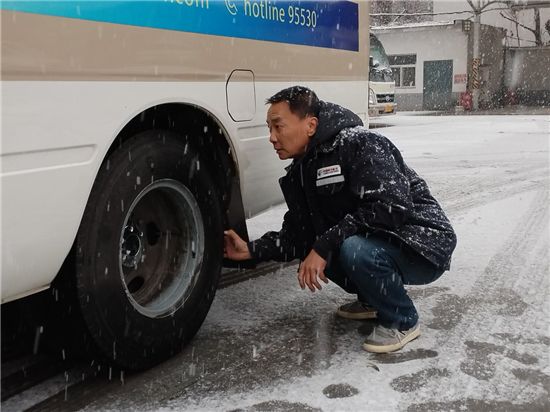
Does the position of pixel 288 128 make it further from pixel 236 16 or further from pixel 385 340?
pixel 385 340

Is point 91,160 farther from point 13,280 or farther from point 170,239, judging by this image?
point 170,239

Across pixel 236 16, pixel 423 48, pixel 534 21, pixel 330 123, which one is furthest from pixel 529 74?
pixel 236 16

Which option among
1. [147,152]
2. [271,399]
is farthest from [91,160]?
[271,399]

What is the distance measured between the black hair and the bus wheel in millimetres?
478

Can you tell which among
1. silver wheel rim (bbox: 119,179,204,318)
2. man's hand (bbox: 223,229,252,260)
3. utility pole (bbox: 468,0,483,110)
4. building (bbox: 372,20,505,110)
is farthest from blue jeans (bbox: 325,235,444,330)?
building (bbox: 372,20,505,110)

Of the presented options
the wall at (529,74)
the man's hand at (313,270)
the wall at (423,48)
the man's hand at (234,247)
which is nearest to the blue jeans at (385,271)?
the man's hand at (313,270)

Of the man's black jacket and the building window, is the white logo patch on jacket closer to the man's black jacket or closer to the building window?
the man's black jacket

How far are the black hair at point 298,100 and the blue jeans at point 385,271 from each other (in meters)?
0.62

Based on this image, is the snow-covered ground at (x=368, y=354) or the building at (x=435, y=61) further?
the building at (x=435, y=61)

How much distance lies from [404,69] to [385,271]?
97.9 ft

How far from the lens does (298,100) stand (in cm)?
300

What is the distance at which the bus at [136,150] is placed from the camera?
81.3 inches

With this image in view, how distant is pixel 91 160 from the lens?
90.2 inches

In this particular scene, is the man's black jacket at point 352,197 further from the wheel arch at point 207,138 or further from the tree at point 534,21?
the tree at point 534,21
